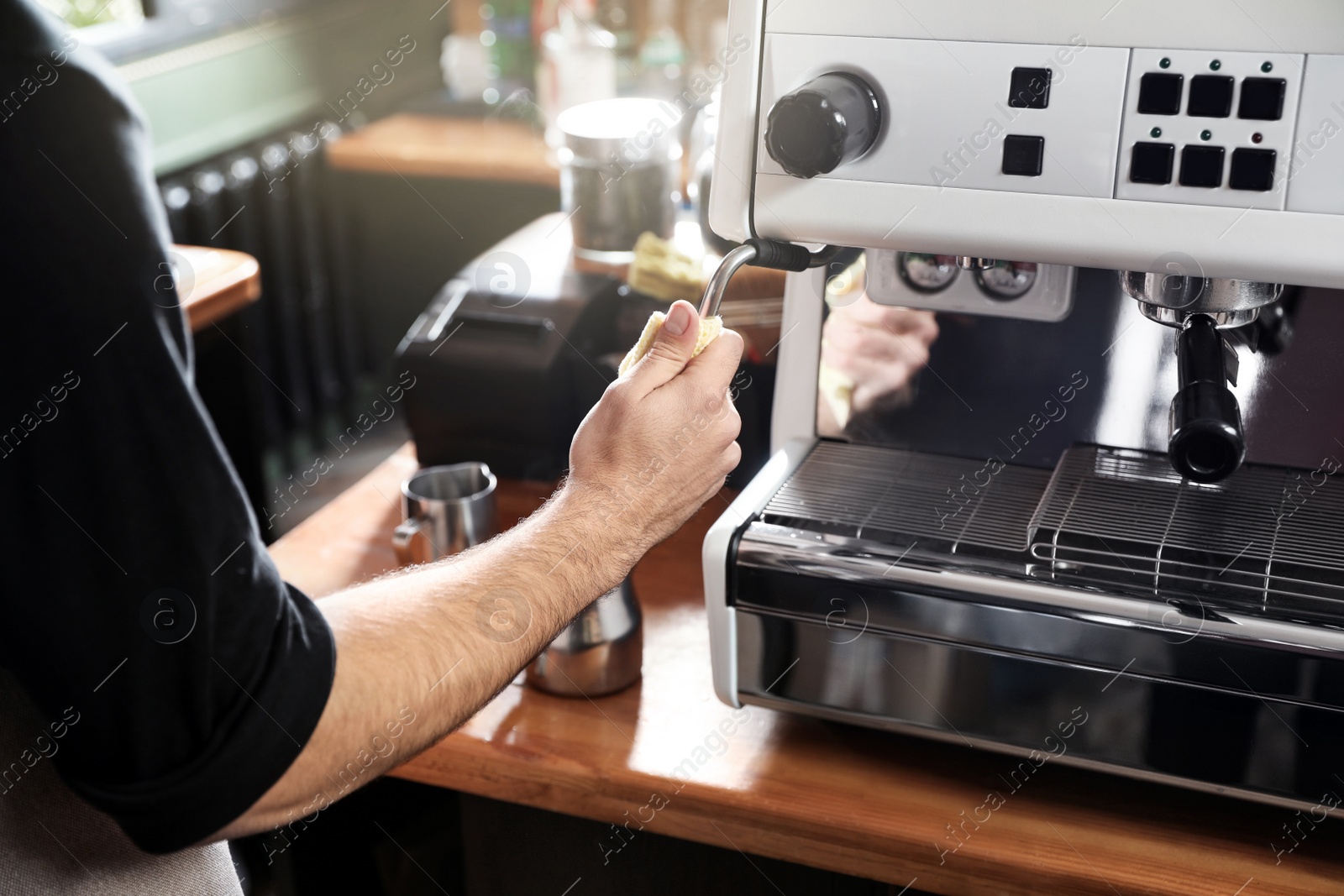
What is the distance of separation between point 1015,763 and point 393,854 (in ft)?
1.90

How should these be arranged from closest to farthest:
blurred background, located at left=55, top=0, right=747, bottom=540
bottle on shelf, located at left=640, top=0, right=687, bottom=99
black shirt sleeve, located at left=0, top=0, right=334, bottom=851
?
1. black shirt sleeve, located at left=0, top=0, right=334, bottom=851
2. blurred background, located at left=55, top=0, right=747, bottom=540
3. bottle on shelf, located at left=640, top=0, right=687, bottom=99

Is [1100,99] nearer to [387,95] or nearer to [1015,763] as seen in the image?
[1015,763]

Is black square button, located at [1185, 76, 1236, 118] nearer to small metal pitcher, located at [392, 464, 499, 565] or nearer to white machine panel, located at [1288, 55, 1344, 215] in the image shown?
white machine panel, located at [1288, 55, 1344, 215]

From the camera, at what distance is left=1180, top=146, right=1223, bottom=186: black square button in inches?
25.4

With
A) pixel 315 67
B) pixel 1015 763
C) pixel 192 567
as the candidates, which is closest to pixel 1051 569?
pixel 1015 763

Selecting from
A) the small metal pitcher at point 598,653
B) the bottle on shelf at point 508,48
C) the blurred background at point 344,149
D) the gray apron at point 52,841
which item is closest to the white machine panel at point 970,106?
the small metal pitcher at point 598,653

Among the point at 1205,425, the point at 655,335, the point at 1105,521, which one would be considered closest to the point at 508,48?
the point at 655,335

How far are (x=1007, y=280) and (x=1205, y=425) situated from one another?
0.24 metres

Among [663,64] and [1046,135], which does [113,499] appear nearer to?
[1046,135]

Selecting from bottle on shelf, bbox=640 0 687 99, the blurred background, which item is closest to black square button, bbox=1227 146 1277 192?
the blurred background

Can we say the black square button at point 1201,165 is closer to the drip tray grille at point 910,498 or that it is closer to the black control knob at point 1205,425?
the black control knob at point 1205,425

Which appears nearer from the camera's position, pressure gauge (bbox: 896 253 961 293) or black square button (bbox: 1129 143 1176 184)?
black square button (bbox: 1129 143 1176 184)

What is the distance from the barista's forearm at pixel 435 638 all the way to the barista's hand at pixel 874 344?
25 centimetres

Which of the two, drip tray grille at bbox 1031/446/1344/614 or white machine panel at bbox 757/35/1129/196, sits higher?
white machine panel at bbox 757/35/1129/196
